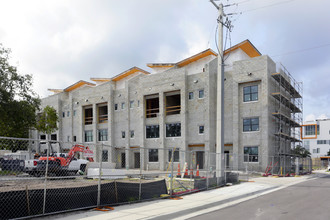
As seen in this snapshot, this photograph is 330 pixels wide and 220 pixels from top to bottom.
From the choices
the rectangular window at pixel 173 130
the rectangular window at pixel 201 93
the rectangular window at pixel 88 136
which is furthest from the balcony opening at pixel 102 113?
the rectangular window at pixel 201 93

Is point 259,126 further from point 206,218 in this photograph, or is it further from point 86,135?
point 86,135

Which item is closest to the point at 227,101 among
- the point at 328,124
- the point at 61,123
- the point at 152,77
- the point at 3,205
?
the point at 152,77

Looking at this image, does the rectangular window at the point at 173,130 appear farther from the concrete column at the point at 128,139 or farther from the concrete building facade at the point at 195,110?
the concrete column at the point at 128,139

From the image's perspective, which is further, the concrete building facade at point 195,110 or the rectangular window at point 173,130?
the rectangular window at point 173,130

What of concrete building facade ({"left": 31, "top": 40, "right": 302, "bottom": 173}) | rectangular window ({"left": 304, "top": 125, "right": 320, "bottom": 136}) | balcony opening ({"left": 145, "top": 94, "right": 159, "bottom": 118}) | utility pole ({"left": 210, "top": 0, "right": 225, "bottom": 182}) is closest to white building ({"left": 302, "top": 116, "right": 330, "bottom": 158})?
rectangular window ({"left": 304, "top": 125, "right": 320, "bottom": 136})

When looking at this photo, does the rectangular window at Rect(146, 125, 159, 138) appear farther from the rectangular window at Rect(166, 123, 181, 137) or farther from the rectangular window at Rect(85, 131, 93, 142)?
the rectangular window at Rect(85, 131, 93, 142)

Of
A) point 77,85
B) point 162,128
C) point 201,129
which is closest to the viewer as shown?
point 201,129

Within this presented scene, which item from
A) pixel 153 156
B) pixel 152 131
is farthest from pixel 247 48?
pixel 153 156

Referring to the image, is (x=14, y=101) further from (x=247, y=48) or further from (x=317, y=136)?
(x=317, y=136)

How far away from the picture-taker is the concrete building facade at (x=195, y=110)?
103 feet

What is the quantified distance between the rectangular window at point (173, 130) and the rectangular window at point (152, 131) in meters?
1.84

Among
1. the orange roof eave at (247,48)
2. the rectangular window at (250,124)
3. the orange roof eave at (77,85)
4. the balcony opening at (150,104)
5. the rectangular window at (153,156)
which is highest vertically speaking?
the orange roof eave at (247,48)

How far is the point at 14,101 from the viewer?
24031 millimetres

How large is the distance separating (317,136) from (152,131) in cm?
6635
